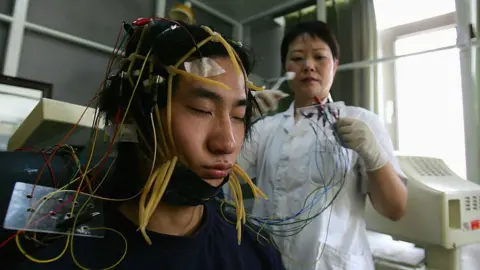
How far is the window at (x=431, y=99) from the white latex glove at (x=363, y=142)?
2.82 feet

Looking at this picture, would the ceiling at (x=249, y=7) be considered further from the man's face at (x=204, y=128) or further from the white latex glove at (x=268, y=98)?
the man's face at (x=204, y=128)

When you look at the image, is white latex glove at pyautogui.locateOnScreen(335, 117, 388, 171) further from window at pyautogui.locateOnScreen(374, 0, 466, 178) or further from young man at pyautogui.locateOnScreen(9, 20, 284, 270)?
window at pyautogui.locateOnScreen(374, 0, 466, 178)

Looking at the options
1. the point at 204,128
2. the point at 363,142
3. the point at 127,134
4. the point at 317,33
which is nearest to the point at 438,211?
the point at 363,142

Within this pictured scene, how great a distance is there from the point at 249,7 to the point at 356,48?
35.1 inches

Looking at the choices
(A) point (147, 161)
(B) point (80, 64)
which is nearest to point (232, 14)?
(B) point (80, 64)

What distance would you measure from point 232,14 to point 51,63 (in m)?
1.38

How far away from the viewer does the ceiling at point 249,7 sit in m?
2.19

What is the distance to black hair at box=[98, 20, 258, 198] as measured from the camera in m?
0.62

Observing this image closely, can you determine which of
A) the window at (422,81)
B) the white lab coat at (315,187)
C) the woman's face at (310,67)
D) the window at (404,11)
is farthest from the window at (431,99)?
the woman's face at (310,67)

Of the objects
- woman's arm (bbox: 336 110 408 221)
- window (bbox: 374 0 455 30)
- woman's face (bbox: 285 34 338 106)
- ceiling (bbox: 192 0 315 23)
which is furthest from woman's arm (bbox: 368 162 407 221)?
ceiling (bbox: 192 0 315 23)

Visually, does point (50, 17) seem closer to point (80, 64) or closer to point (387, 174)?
point (80, 64)

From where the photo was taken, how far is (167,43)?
25.1 inches

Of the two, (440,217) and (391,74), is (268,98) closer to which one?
(440,217)

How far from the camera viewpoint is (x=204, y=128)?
620mm
